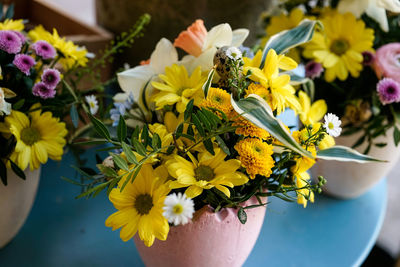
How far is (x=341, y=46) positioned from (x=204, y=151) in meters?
0.35

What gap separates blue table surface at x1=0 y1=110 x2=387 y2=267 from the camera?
65cm

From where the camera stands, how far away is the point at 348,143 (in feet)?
2.31

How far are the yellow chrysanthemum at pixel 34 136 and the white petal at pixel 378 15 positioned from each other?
0.51 m

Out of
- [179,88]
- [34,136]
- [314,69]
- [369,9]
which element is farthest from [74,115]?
→ [369,9]

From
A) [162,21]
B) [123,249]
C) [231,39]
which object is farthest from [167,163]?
[162,21]

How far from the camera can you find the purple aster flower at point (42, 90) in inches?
A: 20.5

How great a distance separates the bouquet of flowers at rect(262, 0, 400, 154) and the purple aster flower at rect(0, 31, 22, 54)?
421 mm

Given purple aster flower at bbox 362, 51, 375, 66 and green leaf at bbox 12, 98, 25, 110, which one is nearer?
green leaf at bbox 12, 98, 25, 110

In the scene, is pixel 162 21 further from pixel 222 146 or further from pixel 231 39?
pixel 222 146

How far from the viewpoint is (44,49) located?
0.56 metres

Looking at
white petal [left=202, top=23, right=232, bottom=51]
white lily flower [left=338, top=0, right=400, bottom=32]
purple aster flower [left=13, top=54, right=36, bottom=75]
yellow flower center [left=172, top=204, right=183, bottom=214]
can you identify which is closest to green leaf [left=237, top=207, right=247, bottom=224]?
yellow flower center [left=172, top=204, right=183, bottom=214]

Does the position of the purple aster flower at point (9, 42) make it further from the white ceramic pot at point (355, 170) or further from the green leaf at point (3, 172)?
the white ceramic pot at point (355, 170)

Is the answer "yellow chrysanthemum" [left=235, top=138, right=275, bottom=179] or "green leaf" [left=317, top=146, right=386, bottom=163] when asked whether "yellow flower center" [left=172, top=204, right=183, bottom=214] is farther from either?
"green leaf" [left=317, top=146, right=386, bottom=163]

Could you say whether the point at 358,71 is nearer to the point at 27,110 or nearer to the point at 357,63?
the point at 357,63
